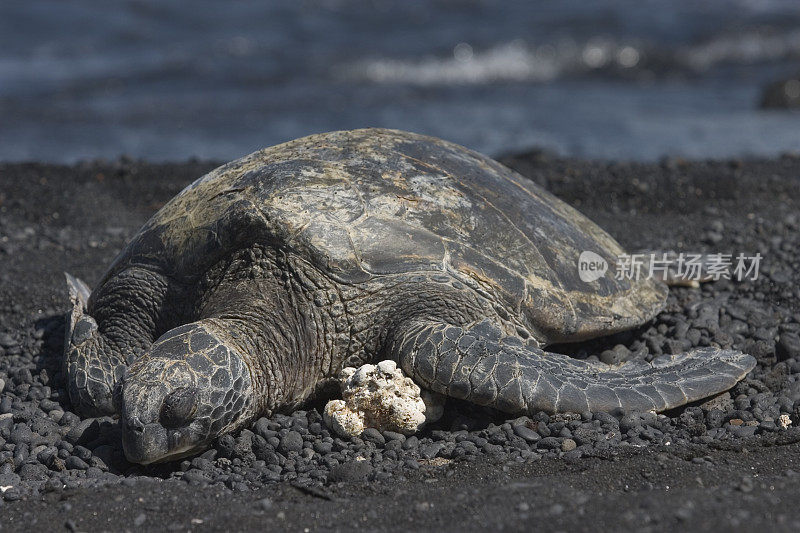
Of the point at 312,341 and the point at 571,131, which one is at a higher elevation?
the point at 571,131

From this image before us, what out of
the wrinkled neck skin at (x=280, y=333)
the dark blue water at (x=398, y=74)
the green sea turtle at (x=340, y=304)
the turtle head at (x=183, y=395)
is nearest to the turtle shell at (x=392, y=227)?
the green sea turtle at (x=340, y=304)

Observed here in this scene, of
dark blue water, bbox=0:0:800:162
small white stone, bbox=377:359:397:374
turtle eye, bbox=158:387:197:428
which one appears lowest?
turtle eye, bbox=158:387:197:428

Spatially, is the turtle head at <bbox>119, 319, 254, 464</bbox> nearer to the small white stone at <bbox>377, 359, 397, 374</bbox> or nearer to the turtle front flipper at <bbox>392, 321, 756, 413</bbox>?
the small white stone at <bbox>377, 359, 397, 374</bbox>

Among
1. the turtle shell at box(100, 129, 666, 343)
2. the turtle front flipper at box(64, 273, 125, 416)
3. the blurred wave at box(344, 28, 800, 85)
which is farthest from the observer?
the blurred wave at box(344, 28, 800, 85)

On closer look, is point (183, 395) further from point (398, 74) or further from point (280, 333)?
point (398, 74)

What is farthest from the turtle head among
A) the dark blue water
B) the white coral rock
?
the dark blue water

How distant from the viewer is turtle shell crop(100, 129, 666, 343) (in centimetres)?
436

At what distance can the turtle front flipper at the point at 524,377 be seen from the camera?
400cm

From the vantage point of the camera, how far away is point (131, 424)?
3.67 metres

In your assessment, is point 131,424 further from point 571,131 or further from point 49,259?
point 571,131

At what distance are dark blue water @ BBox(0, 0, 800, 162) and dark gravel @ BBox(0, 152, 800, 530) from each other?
3164 millimetres

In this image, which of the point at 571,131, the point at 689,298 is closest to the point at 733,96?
the point at 571,131

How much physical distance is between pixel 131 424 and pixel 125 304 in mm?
1283

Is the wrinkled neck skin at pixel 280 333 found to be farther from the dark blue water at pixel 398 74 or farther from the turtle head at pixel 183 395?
the dark blue water at pixel 398 74
